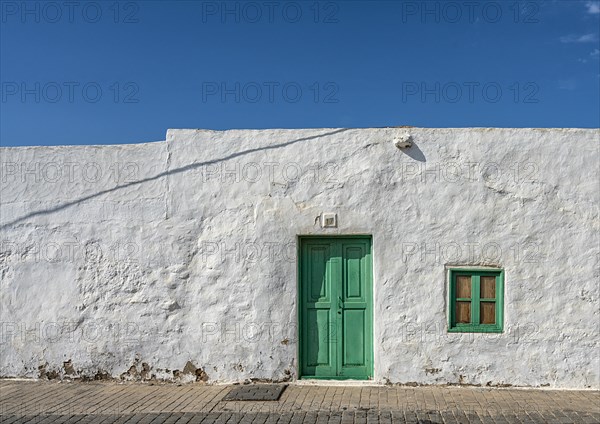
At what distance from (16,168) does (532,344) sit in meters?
6.99

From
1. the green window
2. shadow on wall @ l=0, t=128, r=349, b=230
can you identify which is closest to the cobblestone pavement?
the green window

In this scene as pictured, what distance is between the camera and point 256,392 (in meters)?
7.41

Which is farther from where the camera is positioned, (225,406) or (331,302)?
(331,302)

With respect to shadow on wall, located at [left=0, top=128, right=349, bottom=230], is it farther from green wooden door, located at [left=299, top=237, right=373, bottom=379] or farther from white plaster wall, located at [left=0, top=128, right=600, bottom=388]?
green wooden door, located at [left=299, top=237, right=373, bottom=379]

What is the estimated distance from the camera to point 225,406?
270 inches

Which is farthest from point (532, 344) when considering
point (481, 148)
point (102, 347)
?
point (102, 347)

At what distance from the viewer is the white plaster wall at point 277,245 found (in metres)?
7.63

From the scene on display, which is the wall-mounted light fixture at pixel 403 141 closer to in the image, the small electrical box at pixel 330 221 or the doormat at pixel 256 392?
the small electrical box at pixel 330 221

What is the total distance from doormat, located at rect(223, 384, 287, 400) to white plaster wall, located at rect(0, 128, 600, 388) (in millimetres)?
206

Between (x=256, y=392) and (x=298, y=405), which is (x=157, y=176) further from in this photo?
A: (x=298, y=405)

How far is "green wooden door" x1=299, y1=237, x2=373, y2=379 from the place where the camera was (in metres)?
7.88

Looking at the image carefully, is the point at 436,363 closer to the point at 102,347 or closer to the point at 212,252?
the point at 212,252

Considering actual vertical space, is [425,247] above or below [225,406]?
above

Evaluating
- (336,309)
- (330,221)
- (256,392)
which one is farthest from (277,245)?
(256,392)
